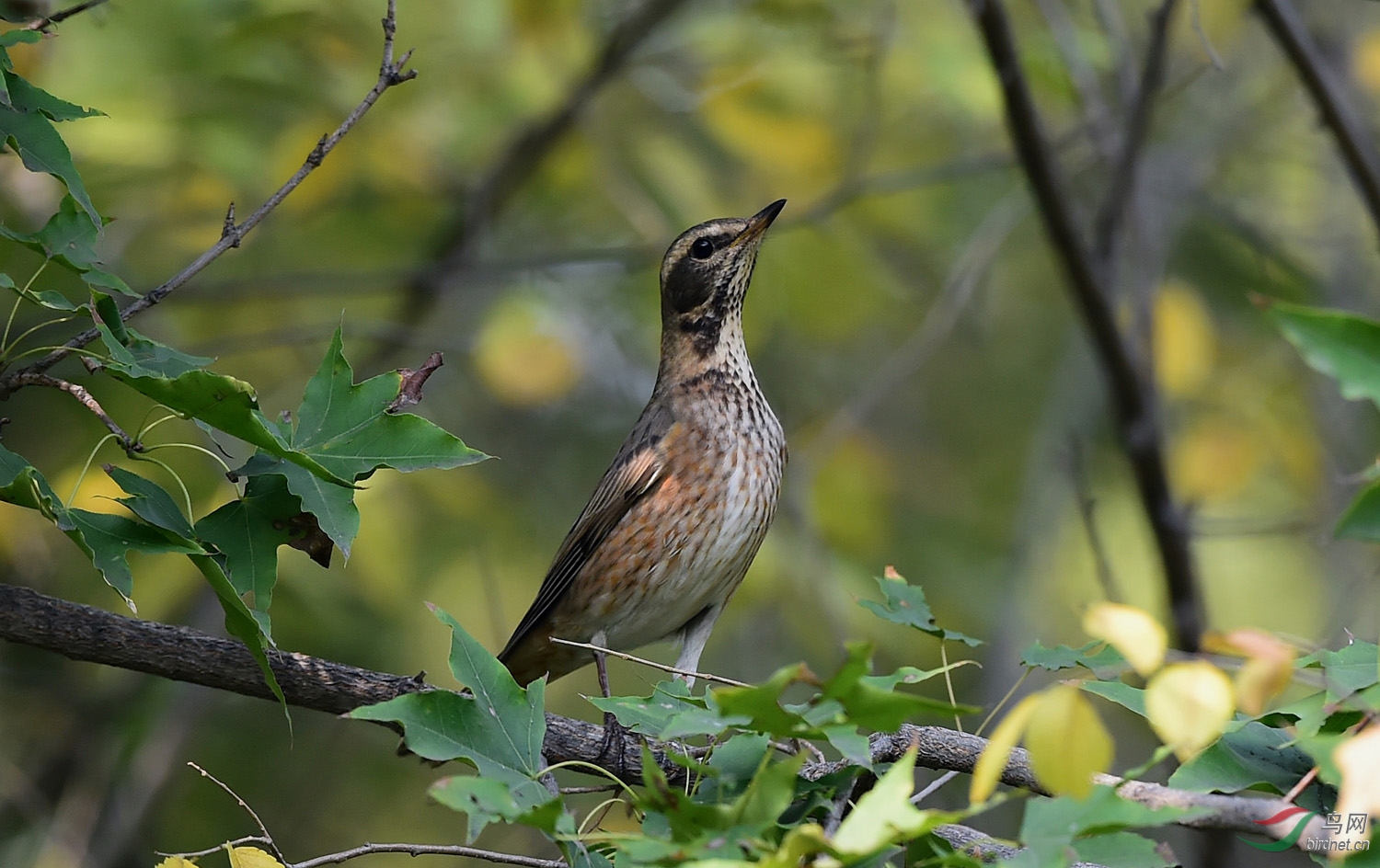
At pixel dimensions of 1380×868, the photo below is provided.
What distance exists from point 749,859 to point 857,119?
6.57 m

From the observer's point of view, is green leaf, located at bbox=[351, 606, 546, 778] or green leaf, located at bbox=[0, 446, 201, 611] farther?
green leaf, located at bbox=[0, 446, 201, 611]

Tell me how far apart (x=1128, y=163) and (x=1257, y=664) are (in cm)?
492

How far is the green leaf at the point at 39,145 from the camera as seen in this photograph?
299 centimetres

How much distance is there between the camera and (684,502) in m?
5.24

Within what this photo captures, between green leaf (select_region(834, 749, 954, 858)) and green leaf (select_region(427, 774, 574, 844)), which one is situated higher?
green leaf (select_region(834, 749, 954, 858))

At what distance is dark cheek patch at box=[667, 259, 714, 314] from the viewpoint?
5.79 meters

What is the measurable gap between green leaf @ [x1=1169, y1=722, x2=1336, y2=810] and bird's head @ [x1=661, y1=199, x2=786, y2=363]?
11.0ft

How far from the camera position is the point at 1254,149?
8.87 meters

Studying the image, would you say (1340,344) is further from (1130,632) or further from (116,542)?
(116,542)

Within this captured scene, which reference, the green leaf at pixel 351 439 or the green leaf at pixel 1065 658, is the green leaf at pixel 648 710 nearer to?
the green leaf at pixel 351 439

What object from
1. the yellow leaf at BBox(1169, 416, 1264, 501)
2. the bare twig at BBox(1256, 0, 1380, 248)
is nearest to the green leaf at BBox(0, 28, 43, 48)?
the bare twig at BBox(1256, 0, 1380, 248)

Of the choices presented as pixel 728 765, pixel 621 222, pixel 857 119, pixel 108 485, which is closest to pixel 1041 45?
pixel 857 119

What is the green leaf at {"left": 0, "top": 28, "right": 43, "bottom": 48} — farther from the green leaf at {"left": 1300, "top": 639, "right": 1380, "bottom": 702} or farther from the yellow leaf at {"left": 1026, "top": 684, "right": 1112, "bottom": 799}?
the green leaf at {"left": 1300, "top": 639, "right": 1380, "bottom": 702}

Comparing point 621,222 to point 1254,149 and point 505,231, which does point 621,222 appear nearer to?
point 505,231
